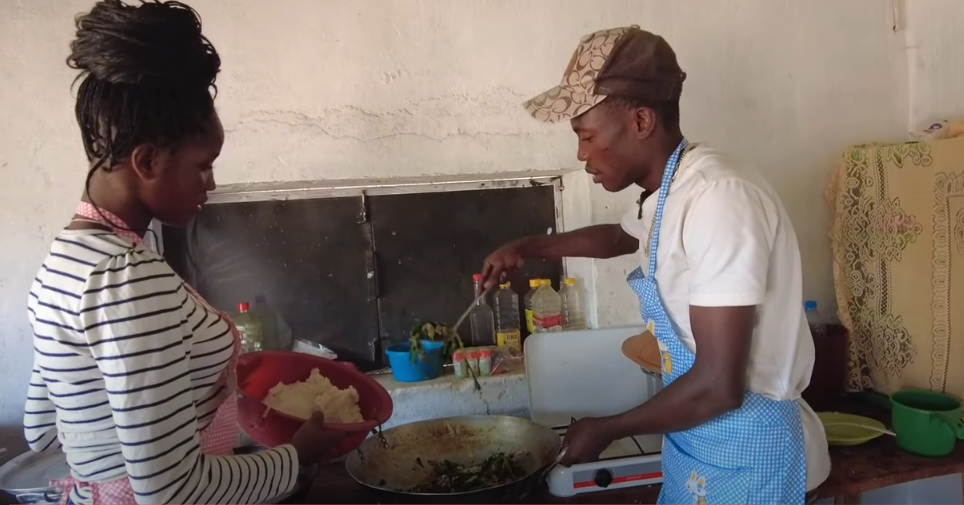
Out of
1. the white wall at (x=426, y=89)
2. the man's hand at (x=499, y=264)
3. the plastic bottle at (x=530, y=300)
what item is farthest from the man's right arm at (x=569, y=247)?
the plastic bottle at (x=530, y=300)

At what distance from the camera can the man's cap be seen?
1.06m

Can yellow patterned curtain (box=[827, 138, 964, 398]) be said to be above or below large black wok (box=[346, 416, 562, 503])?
above

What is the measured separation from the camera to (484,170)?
1.69 m

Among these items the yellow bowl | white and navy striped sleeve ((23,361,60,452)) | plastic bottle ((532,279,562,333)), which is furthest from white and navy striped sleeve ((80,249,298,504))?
the yellow bowl

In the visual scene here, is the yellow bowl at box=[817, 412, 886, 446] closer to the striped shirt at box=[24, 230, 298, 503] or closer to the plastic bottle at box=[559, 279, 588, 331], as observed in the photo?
the plastic bottle at box=[559, 279, 588, 331]

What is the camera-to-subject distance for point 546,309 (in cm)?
187

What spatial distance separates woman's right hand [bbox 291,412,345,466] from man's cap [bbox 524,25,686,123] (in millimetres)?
654

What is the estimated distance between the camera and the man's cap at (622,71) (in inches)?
41.6

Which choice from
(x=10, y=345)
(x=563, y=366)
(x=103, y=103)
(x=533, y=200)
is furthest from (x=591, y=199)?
(x=10, y=345)

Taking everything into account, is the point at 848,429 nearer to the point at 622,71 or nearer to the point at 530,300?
the point at 530,300

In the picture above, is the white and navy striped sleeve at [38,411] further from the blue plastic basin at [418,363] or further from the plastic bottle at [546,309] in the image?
the plastic bottle at [546,309]

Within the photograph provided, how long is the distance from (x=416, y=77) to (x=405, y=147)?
172 mm

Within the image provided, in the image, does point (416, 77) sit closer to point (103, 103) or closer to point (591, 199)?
point (591, 199)

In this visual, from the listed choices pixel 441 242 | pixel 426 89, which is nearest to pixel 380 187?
pixel 441 242
